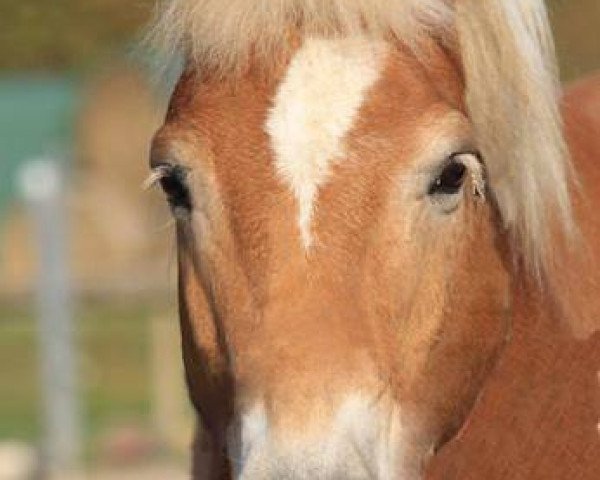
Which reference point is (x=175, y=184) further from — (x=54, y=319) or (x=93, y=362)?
(x=93, y=362)

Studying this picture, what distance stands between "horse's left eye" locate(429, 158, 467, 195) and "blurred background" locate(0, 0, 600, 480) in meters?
3.16

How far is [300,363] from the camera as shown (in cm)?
320

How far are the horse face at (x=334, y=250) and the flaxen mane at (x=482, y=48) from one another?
34 mm

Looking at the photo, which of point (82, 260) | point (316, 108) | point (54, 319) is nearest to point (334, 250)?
point (316, 108)

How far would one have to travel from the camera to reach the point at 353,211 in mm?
3305

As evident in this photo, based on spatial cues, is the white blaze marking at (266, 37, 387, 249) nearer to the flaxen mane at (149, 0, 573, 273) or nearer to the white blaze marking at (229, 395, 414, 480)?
the flaxen mane at (149, 0, 573, 273)

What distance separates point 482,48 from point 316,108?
35cm

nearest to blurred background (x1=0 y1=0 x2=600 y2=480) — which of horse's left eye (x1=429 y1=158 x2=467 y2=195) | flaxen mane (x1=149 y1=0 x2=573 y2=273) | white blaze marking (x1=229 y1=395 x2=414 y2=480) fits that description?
flaxen mane (x1=149 y1=0 x2=573 y2=273)

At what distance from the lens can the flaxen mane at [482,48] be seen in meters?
3.48

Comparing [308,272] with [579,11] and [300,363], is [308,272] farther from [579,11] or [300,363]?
[579,11]

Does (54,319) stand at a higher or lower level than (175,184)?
lower

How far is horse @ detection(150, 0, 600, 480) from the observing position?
10.6 feet

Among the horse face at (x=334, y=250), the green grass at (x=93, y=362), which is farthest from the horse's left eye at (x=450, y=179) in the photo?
the green grass at (x=93, y=362)

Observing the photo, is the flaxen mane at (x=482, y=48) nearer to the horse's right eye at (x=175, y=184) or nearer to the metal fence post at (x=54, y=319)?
the horse's right eye at (x=175, y=184)
